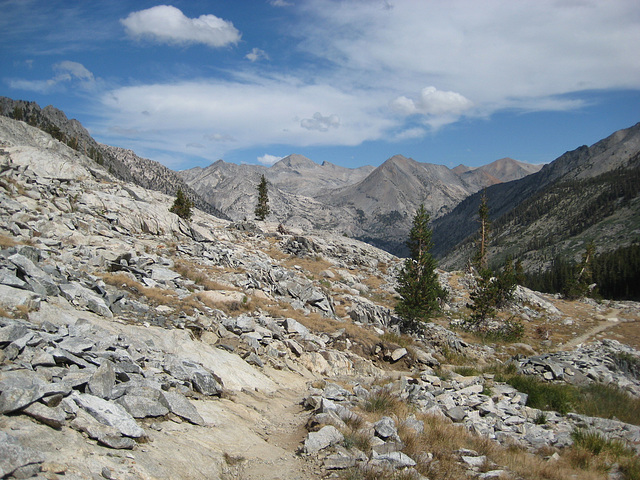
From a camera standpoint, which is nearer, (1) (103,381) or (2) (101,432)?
(2) (101,432)

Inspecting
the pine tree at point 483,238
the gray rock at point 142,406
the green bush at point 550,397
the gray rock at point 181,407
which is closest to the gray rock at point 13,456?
Result: the gray rock at point 142,406

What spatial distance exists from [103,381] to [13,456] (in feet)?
9.56

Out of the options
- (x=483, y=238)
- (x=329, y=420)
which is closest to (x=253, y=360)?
(x=329, y=420)

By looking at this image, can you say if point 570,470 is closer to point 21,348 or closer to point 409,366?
point 21,348

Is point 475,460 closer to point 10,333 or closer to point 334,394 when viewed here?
point 334,394

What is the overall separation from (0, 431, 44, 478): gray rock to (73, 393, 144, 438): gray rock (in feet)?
4.91

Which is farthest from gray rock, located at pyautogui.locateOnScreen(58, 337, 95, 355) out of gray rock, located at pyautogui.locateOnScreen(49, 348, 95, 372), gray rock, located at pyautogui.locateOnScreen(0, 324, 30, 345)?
gray rock, located at pyautogui.locateOnScreen(0, 324, 30, 345)

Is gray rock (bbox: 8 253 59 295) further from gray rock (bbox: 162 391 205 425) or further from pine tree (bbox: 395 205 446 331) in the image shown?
pine tree (bbox: 395 205 446 331)

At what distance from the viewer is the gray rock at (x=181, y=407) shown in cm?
804

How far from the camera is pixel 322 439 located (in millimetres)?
8406

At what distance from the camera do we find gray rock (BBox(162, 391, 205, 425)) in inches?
316

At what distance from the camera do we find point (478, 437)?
9.85 m

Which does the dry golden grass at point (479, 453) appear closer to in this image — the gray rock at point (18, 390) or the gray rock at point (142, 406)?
the gray rock at point (142, 406)

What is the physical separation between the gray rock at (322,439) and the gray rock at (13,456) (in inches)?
209
